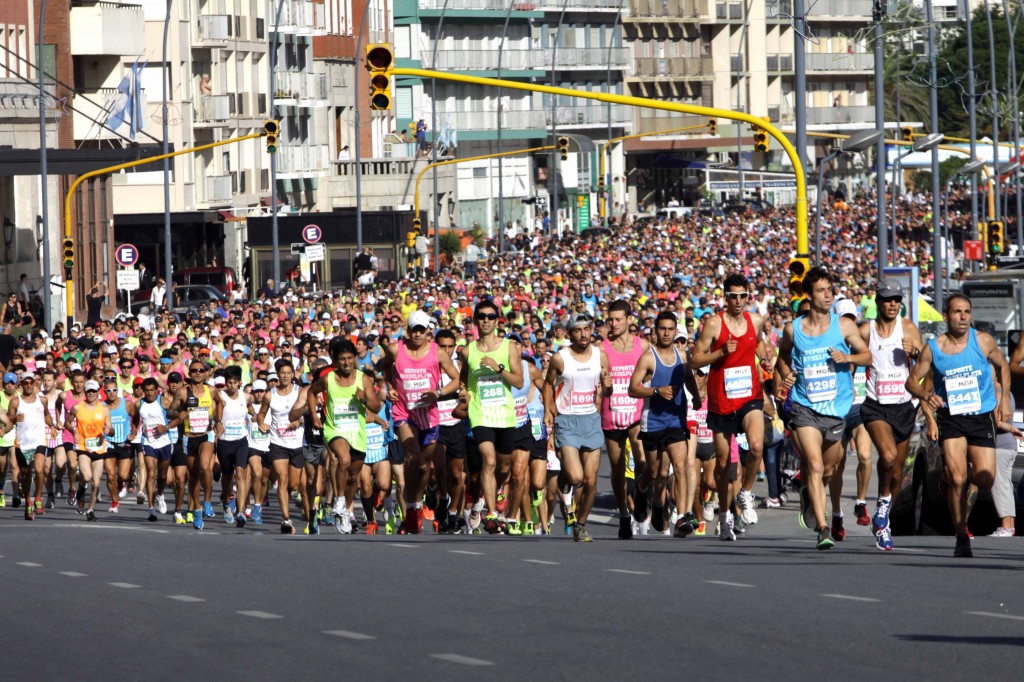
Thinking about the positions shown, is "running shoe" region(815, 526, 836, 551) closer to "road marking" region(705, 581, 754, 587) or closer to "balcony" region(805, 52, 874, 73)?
"road marking" region(705, 581, 754, 587)

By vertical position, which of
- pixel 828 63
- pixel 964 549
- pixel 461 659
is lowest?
pixel 461 659

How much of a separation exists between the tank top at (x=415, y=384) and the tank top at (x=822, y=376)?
12.5 ft

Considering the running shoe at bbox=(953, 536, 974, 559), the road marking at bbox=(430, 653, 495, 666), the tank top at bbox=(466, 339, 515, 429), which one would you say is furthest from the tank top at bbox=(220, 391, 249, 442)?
the road marking at bbox=(430, 653, 495, 666)

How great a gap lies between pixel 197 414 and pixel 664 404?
281 inches

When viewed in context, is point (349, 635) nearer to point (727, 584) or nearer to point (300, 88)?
point (727, 584)

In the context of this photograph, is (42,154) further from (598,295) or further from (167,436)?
(167,436)

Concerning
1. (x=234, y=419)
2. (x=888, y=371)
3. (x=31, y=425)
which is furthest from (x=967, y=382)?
(x=31, y=425)

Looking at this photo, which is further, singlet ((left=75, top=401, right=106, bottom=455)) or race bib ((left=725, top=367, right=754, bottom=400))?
singlet ((left=75, top=401, right=106, bottom=455))

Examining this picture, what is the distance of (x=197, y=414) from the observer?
21.0m

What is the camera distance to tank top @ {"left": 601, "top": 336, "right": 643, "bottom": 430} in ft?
50.0

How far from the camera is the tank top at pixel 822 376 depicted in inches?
527

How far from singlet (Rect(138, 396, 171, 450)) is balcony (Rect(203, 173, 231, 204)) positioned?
150ft

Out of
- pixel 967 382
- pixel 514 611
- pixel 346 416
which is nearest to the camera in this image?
pixel 514 611

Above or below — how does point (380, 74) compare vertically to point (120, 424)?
above
